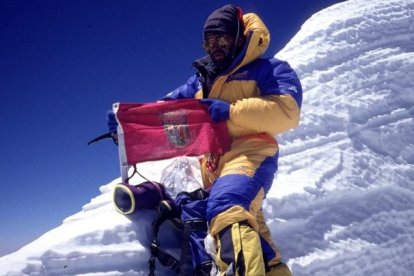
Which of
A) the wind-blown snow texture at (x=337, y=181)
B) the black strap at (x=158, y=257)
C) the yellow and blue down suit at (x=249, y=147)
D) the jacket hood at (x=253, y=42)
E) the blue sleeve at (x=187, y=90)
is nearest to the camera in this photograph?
the yellow and blue down suit at (x=249, y=147)

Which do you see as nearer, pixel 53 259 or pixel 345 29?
pixel 53 259

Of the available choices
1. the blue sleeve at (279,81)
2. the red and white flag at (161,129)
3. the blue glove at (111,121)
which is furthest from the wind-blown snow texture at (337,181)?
the blue sleeve at (279,81)

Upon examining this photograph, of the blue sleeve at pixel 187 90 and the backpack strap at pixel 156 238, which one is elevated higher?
the blue sleeve at pixel 187 90

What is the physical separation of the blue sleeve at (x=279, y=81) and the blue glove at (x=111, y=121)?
1278 mm

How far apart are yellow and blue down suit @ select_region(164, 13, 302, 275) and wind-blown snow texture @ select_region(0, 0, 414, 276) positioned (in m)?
0.79

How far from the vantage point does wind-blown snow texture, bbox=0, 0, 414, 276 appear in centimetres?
308

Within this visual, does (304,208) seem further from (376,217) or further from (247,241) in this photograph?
(247,241)

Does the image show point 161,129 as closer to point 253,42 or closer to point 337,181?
point 253,42

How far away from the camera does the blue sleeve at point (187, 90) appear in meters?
4.01

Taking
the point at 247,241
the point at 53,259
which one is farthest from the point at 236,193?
the point at 53,259

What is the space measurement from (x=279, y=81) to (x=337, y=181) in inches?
65.7

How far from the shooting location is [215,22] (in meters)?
3.61

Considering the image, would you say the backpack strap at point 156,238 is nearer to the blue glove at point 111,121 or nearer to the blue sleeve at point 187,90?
the blue glove at point 111,121

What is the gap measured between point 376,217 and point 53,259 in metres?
3.18
